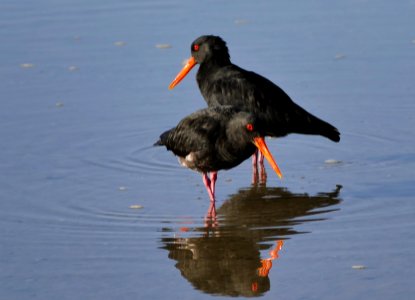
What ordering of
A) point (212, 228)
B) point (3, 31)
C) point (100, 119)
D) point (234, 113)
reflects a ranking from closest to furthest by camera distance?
point (212, 228)
point (234, 113)
point (100, 119)
point (3, 31)

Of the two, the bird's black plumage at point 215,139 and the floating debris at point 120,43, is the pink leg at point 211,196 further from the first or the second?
the floating debris at point 120,43

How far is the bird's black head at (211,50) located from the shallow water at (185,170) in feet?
2.06

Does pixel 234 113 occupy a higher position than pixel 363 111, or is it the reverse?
pixel 234 113

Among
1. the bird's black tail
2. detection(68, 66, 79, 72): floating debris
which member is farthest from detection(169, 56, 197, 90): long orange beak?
the bird's black tail

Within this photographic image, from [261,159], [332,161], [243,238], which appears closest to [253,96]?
[261,159]

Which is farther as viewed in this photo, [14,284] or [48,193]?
[48,193]

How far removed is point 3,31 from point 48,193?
498 centimetres

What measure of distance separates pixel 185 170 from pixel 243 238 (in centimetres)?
176

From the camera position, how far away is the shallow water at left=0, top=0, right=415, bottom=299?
245 inches

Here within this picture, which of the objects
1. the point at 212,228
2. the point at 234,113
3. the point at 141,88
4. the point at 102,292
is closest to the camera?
the point at 102,292

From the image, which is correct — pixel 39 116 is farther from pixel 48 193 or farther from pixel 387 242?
pixel 387 242

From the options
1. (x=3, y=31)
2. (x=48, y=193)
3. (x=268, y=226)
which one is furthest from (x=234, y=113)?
(x=3, y=31)

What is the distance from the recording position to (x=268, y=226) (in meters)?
7.11

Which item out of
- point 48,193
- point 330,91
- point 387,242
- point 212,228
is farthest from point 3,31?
point 387,242
